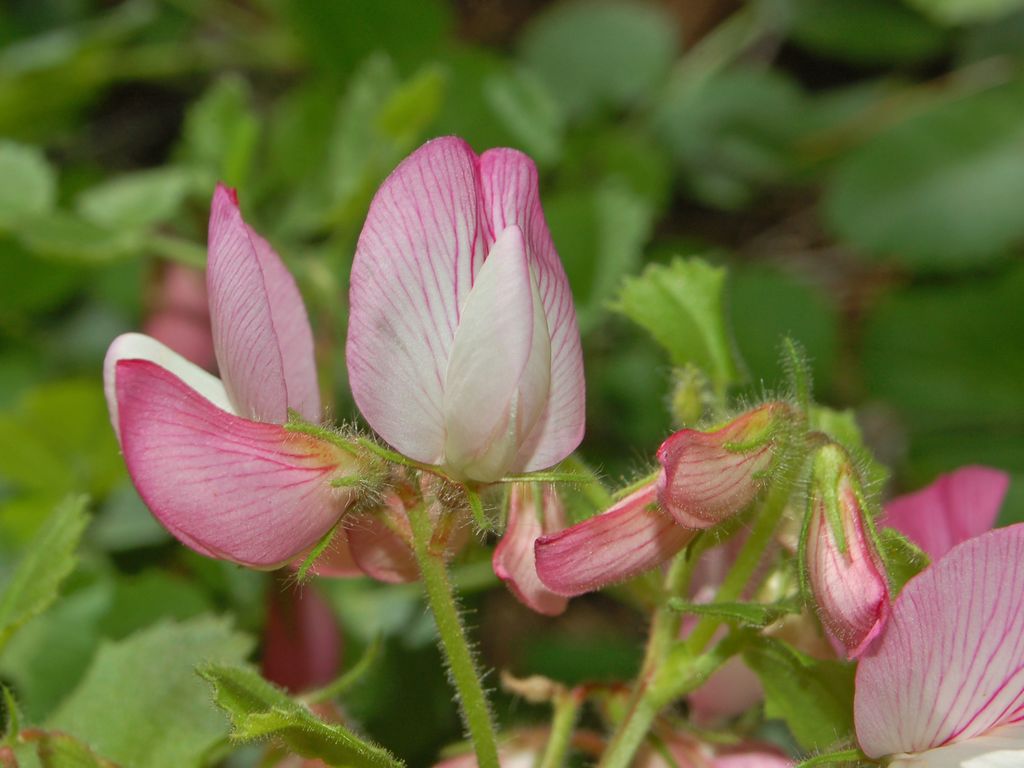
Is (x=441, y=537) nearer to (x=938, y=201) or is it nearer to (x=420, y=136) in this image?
(x=420, y=136)

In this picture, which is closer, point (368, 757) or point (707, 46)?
point (368, 757)

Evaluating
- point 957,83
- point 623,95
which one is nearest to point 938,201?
point 957,83

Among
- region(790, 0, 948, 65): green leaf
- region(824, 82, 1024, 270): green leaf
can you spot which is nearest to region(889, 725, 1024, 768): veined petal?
region(824, 82, 1024, 270): green leaf

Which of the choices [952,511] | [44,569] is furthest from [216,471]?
[952,511]

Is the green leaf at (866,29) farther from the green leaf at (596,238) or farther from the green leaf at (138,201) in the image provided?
the green leaf at (138,201)

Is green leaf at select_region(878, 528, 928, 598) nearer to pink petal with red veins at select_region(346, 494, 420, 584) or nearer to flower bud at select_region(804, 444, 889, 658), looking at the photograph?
flower bud at select_region(804, 444, 889, 658)

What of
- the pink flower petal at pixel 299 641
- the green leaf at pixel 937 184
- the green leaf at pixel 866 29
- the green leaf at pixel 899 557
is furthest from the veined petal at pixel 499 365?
the green leaf at pixel 866 29
